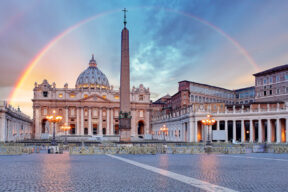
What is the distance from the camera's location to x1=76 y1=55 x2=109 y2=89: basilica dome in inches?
5787

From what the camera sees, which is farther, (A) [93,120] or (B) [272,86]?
(A) [93,120]

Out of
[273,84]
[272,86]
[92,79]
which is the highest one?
[92,79]

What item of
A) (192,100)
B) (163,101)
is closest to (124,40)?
(192,100)

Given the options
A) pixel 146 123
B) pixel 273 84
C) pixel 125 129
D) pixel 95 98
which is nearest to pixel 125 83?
pixel 125 129

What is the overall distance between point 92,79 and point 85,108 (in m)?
32.4

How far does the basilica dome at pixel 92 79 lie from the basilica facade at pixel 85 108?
26.4 m

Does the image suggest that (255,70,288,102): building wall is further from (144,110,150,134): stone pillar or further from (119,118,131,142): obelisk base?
(119,118,131,142): obelisk base

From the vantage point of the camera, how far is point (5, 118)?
67438 millimetres

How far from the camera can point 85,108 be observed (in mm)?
117875

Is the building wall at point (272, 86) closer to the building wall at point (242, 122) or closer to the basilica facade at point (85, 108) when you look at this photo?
the building wall at point (242, 122)

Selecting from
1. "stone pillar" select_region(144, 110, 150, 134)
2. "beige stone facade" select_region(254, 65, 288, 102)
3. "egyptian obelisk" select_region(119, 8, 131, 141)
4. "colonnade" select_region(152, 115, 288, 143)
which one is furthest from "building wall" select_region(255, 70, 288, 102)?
"egyptian obelisk" select_region(119, 8, 131, 141)

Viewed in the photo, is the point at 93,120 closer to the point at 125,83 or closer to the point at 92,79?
the point at 92,79

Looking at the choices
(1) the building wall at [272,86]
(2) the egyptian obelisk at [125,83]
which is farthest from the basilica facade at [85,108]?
(2) the egyptian obelisk at [125,83]

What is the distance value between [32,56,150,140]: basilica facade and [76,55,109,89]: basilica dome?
86.7 feet
